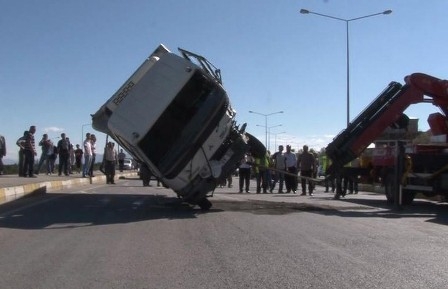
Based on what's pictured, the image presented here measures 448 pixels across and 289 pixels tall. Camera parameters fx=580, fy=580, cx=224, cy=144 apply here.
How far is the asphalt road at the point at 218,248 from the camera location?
6288mm

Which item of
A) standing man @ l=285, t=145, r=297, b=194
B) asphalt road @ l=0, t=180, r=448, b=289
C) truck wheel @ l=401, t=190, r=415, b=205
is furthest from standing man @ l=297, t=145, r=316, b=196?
asphalt road @ l=0, t=180, r=448, b=289

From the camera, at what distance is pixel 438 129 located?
1580 cm

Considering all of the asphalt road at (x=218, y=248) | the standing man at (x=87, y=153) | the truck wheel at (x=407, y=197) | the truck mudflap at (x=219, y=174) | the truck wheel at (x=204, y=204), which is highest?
the standing man at (x=87, y=153)

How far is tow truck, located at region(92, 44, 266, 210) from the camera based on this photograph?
11469 mm

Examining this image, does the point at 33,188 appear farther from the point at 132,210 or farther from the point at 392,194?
the point at 392,194

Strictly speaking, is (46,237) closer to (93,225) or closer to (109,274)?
(93,225)

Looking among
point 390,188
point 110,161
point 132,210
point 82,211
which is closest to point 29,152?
point 110,161

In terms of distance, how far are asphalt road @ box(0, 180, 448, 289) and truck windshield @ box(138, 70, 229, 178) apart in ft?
3.95

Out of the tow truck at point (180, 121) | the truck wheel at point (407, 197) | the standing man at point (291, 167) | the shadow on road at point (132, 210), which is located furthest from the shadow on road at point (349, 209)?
the standing man at point (291, 167)

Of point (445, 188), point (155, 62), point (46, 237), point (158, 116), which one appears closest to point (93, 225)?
point (46, 237)

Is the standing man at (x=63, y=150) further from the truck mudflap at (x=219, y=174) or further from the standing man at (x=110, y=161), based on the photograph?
the truck mudflap at (x=219, y=174)

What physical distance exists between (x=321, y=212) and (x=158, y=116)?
4397 mm

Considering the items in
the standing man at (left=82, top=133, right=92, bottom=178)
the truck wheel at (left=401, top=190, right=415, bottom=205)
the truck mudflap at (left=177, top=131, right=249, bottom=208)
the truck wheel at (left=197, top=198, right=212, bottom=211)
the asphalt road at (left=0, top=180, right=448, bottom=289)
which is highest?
the standing man at (left=82, top=133, right=92, bottom=178)

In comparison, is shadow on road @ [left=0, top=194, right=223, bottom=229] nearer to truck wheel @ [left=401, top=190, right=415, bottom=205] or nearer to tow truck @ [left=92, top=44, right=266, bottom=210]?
tow truck @ [left=92, top=44, right=266, bottom=210]
